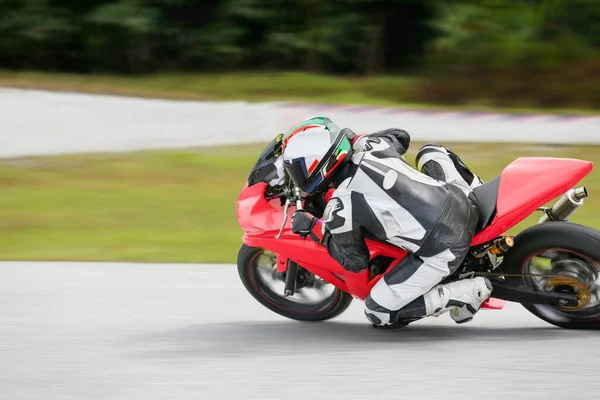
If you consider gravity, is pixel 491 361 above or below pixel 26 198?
above

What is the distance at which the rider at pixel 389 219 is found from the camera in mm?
4465

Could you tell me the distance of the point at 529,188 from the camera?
14.9 feet

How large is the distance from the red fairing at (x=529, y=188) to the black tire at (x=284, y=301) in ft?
3.03

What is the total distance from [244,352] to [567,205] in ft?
5.80

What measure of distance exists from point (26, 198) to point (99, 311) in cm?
422

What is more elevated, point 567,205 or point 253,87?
point 567,205

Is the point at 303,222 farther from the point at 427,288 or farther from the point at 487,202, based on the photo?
the point at 487,202

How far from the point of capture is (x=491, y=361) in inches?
171

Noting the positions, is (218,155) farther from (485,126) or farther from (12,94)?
(12,94)

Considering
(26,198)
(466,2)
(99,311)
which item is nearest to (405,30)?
(466,2)

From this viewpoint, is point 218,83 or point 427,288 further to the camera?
point 218,83

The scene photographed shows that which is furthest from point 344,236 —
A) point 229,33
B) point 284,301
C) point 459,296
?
point 229,33

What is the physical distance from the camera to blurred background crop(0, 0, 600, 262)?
8.45 meters

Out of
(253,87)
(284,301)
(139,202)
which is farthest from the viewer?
(253,87)
